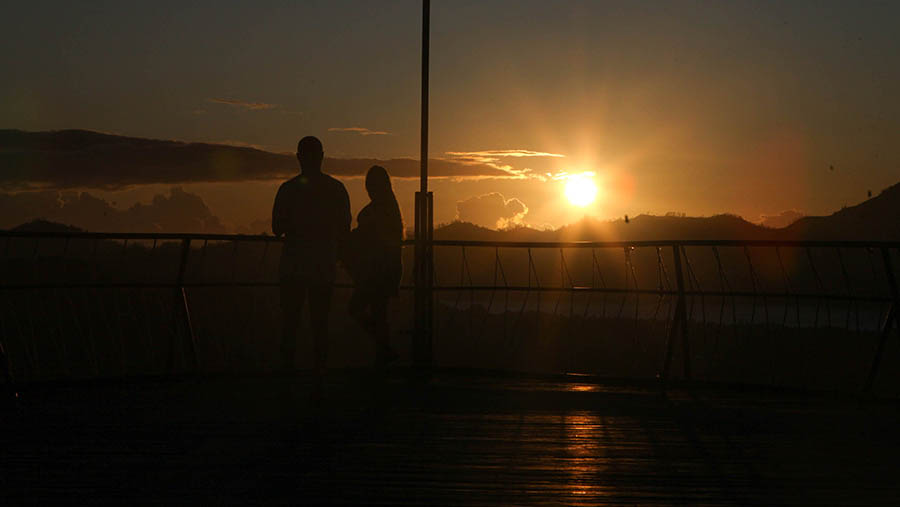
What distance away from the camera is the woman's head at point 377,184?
39.9 ft

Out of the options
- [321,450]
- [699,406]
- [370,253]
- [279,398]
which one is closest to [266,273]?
[370,253]

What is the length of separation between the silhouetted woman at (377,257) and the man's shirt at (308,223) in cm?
263

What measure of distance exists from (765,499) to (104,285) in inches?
299

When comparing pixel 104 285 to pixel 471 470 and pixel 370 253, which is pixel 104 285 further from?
pixel 471 470

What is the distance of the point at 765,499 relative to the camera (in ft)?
18.7

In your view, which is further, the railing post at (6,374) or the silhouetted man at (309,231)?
the railing post at (6,374)

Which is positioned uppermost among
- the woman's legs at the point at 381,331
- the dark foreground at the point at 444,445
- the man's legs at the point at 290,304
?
the man's legs at the point at 290,304

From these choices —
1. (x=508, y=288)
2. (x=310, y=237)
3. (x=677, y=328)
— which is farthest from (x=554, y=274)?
(x=310, y=237)

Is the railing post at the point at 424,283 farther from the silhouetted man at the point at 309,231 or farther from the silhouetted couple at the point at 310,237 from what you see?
the silhouetted man at the point at 309,231

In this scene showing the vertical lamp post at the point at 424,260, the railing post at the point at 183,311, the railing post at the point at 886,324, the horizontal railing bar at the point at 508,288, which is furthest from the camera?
the vertical lamp post at the point at 424,260

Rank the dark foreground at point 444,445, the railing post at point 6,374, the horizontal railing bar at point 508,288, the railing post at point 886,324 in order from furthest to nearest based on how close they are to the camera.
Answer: the horizontal railing bar at point 508,288 < the railing post at point 886,324 < the railing post at point 6,374 < the dark foreground at point 444,445

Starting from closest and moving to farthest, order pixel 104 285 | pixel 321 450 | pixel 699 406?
pixel 321 450 → pixel 699 406 → pixel 104 285

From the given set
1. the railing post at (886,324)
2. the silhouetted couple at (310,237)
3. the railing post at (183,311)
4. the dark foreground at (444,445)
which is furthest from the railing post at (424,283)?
the railing post at (886,324)

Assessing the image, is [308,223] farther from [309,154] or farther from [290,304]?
[290,304]
